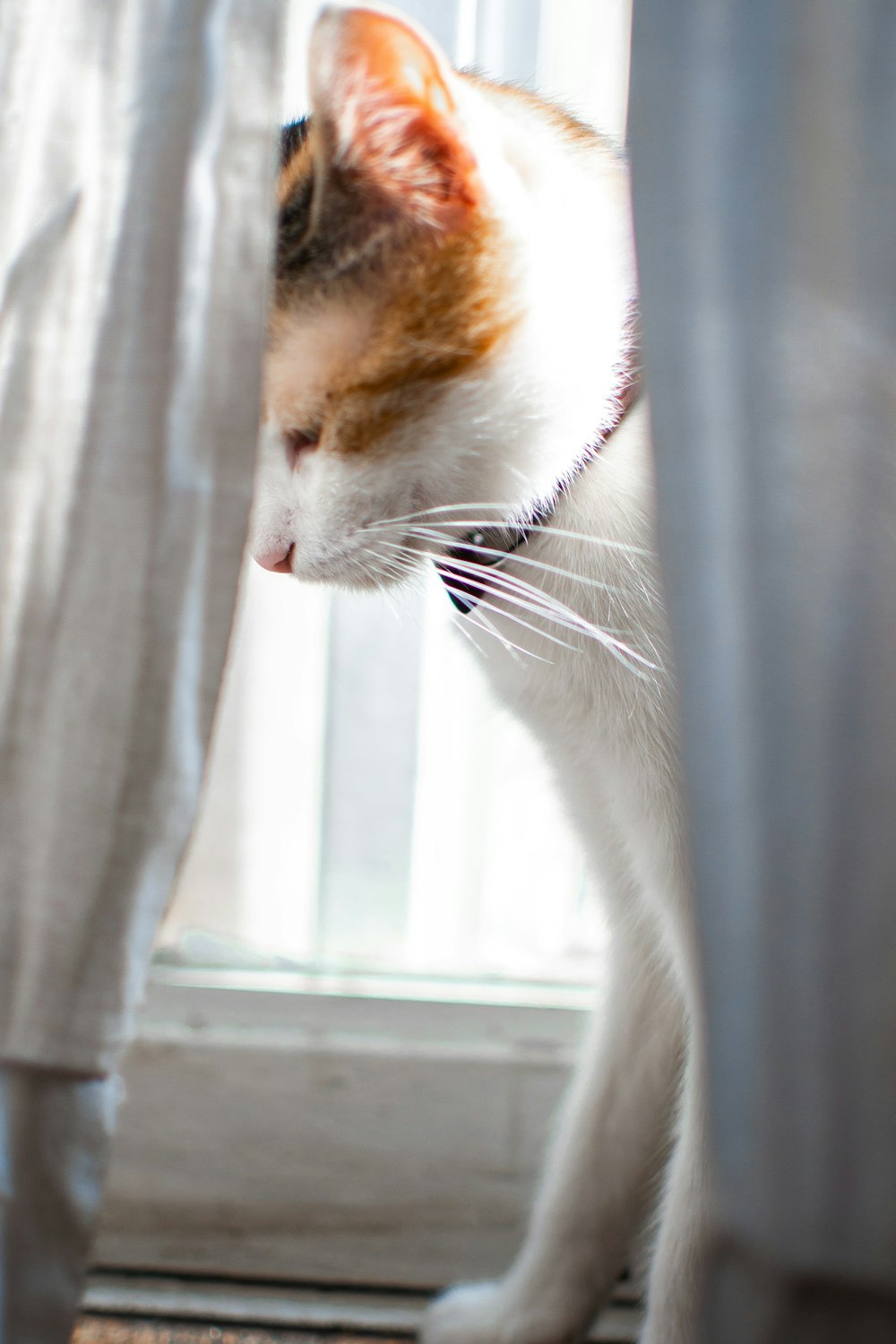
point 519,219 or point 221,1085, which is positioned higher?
point 519,219

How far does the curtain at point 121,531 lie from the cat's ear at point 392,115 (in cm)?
5

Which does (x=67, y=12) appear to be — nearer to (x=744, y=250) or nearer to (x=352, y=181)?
(x=352, y=181)

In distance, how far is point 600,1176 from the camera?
833mm

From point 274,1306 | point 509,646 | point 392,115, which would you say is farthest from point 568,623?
point 274,1306

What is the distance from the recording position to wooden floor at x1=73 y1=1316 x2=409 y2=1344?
2.90ft

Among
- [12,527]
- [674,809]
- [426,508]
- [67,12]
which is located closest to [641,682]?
[674,809]

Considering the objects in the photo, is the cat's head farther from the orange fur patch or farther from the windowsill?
the windowsill

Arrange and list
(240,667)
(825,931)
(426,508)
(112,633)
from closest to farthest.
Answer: (825,931)
(112,633)
(426,508)
(240,667)

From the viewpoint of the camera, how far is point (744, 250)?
0.44m

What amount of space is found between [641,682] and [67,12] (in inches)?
21.9

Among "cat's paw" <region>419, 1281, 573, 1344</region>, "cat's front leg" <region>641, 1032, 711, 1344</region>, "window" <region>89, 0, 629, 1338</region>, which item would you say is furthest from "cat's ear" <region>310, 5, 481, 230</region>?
"cat's paw" <region>419, 1281, 573, 1344</region>

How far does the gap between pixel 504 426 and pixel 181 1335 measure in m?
0.86

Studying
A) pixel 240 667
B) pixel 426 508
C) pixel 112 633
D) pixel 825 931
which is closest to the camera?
pixel 825 931

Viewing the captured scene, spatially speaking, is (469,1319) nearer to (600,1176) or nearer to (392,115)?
(600,1176)
